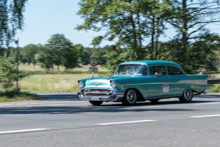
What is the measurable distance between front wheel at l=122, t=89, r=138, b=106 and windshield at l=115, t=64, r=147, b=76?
0.94 meters

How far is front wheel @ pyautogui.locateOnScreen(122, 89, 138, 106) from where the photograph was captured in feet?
48.4

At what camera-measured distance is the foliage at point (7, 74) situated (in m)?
29.9

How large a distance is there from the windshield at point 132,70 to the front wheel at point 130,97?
3.08 ft

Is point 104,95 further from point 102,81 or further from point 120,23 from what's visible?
point 120,23

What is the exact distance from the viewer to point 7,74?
30.7 metres

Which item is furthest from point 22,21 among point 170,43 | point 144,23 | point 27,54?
point 27,54

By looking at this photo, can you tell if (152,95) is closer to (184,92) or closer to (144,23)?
(184,92)

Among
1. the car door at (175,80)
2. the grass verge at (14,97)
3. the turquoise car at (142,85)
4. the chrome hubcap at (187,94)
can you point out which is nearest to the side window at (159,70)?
the turquoise car at (142,85)

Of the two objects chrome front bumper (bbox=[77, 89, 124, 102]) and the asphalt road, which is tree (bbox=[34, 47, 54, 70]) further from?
the asphalt road

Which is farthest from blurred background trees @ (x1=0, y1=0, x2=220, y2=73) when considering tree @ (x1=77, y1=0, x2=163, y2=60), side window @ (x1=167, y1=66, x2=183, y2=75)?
side window @ (x1=167, y1=66, x2=183, y2=75)

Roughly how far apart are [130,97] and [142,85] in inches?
24.3

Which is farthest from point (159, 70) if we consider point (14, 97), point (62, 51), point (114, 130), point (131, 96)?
point (62, 51)

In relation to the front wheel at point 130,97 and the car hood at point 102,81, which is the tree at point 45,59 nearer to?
the car hood at point 102,81

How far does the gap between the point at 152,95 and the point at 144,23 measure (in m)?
11.7
